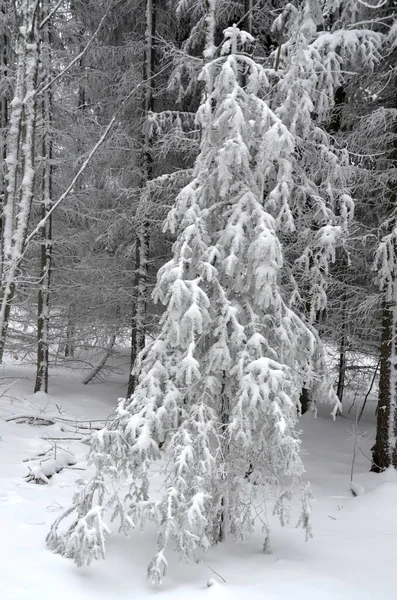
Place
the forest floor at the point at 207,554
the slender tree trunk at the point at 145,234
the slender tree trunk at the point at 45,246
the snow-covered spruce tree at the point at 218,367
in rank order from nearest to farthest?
the forest floor at the point at 207,554, the snow-covered spruce tree at the point at 218,367, the slender tree trunk at the point at 145,234, the slender tree trunk at the point at 45,246

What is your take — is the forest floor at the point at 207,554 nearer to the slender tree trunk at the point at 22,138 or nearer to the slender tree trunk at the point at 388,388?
the slender tree trunk at the point at 388,388

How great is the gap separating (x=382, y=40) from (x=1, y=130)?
8381 millimetres

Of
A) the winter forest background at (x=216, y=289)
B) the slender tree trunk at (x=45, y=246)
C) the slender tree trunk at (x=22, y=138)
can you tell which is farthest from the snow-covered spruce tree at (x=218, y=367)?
the slender tree trunk at (x=45, y=246)

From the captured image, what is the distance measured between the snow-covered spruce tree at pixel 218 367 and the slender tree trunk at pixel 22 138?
1.47m

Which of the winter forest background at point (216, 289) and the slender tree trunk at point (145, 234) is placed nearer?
the winter forest background at point (216, 289)

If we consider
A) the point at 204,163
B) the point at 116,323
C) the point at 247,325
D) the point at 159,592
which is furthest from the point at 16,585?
the point at 116,323

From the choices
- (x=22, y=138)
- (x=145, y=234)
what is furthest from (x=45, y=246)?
(x=22, y=138)

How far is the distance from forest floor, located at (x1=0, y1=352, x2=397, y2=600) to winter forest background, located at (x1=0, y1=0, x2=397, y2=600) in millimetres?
49

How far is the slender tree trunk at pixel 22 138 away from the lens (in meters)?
4.49

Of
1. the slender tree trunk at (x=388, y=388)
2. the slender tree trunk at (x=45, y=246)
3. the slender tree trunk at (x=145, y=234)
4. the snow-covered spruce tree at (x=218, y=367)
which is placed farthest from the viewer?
the slender tree trunk at (x=45, y=246)

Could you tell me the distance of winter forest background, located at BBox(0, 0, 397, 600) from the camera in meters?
4.83

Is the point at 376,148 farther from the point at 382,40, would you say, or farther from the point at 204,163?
the point at 204,163

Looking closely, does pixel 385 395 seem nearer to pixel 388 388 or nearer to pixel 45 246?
pixel 388 388

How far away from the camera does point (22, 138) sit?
4742 mm
